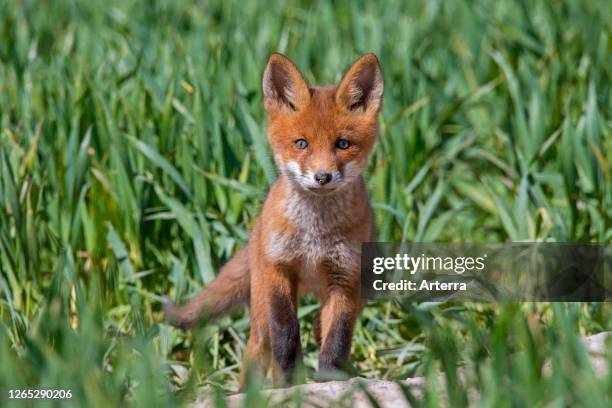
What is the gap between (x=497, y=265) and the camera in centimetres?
515

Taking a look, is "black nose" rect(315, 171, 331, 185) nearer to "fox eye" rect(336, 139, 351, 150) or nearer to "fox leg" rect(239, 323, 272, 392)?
"fox eye" rect(336, 139, 351, 150)

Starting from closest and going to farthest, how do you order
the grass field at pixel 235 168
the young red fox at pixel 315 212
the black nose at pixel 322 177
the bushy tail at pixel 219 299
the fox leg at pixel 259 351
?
the black nose at pixel 322 177, the young red fox at pixel 315 212, the fox leg at pixel 259 351, the bushy tail at pixel 219 299, the grass field at pixel 235 168

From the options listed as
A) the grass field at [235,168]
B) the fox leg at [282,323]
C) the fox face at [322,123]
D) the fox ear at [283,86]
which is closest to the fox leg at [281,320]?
the fox leg at [282,323]

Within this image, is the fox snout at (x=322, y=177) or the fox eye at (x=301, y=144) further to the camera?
the fox eye at (x=301, y=144)

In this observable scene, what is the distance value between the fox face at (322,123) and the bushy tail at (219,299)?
0.68m

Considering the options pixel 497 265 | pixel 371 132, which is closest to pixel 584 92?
pixel 497 265

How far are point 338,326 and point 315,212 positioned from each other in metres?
0.47

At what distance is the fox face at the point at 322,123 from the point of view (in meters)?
3.86

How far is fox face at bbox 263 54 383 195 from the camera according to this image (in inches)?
152

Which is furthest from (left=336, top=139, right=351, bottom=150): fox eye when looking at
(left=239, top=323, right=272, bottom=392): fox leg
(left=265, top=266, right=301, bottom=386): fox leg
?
(left=239, top=323, right=272, bottom=392): fox leg

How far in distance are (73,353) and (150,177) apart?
101 inches

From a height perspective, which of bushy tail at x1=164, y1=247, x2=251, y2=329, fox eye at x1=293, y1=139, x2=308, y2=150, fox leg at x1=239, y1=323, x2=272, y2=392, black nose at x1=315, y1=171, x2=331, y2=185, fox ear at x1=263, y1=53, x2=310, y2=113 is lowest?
fox leg at x1=239, y1=323, x2=272, y2=392

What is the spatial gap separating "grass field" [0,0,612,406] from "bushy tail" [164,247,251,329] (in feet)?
0.39

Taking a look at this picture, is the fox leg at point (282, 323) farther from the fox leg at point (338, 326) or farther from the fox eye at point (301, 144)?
the fox eye at point (301, 144)
